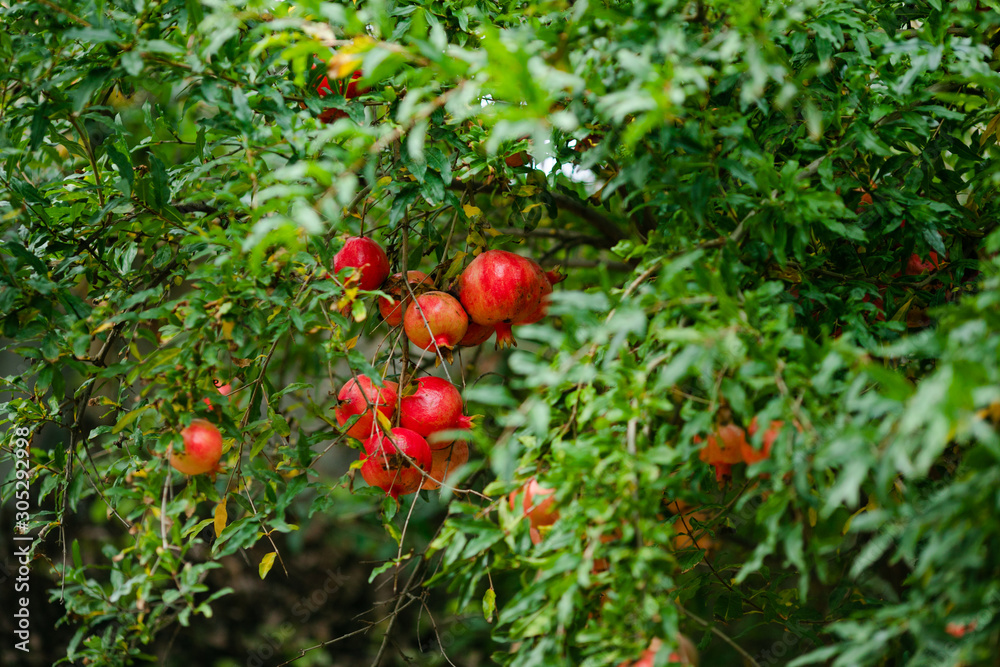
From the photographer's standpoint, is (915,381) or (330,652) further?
(330,652)

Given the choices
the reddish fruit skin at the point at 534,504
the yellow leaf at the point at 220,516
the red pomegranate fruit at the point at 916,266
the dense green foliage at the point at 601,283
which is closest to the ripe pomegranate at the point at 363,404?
the dense green foliage at the point at 601,283

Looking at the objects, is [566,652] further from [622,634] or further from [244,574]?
[244,574]

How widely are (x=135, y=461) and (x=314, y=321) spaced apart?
35 cm

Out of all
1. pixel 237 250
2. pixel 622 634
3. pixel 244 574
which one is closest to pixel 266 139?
pixel 237 250

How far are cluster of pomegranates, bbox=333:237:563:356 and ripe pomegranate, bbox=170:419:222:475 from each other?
1.13 feet

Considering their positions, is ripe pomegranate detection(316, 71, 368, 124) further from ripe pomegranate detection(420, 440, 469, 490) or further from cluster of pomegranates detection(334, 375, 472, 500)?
ripe pomegranate detection(420, 440, 469, 490)

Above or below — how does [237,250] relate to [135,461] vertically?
above

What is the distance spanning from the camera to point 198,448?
38.7 inches

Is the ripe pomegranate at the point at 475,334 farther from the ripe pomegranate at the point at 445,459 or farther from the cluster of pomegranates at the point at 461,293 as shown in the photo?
the ripe pomegranate at the point at 445,459

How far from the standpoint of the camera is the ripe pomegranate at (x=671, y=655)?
0.74 m

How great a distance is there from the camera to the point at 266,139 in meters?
1.00

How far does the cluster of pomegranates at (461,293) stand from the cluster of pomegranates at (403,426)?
0.28 feet

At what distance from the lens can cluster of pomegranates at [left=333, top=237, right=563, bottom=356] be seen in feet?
3.95

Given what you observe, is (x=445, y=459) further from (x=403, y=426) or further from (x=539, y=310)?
(x=539, y=310)
